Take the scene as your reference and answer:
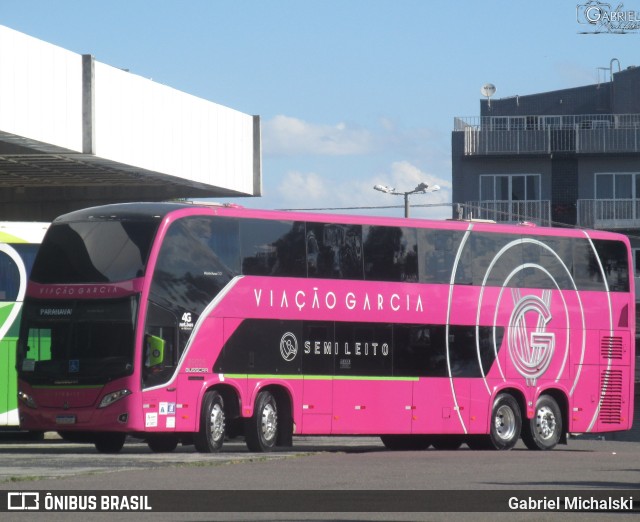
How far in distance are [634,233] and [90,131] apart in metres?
33.7

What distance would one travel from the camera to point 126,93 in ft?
125

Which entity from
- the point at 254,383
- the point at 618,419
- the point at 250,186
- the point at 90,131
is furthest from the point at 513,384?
the point at 250,186

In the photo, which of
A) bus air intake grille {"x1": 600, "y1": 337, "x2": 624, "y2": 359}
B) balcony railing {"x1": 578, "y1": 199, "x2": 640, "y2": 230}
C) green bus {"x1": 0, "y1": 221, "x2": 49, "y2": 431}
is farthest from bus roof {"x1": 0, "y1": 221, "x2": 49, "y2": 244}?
balcony railing {"x1": 578, "y1": 199, "x2": 640, "y2": 230}

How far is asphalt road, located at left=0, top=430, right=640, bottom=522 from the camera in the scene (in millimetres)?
13516

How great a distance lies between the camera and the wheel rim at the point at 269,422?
24969 mm

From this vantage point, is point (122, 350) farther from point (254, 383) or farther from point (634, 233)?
point (634, 233)

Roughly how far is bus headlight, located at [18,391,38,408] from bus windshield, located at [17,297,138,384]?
24 cm

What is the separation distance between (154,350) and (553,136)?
45020 mm

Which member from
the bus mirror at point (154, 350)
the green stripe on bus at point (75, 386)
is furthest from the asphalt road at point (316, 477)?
the bus mirror at point (154, 350)

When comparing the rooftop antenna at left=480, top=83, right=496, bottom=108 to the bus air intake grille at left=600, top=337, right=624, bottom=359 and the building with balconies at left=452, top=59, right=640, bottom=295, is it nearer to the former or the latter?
the building with balconies at left=452, top=59, right=640, bottom=295

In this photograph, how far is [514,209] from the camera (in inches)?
2591

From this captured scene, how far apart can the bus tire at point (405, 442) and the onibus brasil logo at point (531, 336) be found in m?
2.24

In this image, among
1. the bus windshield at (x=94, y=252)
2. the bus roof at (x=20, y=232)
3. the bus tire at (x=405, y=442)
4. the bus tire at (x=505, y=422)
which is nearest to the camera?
the bus windshield at (x=94, y=252)

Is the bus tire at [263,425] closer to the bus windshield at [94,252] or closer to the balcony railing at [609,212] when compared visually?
the bus windshield at [94,252]
